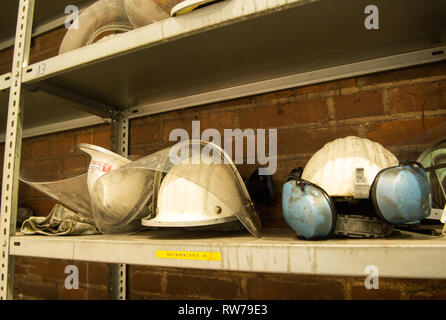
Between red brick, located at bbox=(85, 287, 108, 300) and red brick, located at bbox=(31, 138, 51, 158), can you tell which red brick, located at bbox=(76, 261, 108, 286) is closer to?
red brick, located at bbox=(85, 287, 108, 300)

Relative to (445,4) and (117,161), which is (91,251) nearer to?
(117,161)

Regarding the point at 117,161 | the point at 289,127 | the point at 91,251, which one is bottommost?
the point at 91,251

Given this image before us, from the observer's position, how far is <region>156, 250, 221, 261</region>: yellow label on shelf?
48 cm

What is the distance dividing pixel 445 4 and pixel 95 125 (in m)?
1.09

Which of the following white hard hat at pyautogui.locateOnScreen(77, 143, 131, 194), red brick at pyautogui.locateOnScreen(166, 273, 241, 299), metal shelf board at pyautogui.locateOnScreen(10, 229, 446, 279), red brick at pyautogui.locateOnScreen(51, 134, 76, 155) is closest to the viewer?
metal shelf board at pyautogui.locateOnScreen(10, 229, 446, 279)

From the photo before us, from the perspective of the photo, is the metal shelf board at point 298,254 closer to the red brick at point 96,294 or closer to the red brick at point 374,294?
the red brick at point 374,294

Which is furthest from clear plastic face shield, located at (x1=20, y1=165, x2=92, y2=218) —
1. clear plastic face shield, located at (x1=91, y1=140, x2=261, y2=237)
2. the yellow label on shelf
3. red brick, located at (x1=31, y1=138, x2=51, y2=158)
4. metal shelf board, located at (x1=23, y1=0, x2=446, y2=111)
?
red brick, located at (x1=31, y1=138, x2=51, y2=158)

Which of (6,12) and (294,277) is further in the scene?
(6,12)

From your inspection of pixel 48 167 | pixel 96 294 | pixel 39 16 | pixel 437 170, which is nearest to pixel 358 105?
pixel 437 170

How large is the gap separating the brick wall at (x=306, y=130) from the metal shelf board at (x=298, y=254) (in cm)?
29

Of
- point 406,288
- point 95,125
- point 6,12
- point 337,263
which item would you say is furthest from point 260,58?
point 6,12

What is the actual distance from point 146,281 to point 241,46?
800 millimetres

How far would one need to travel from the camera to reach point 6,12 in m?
1.30

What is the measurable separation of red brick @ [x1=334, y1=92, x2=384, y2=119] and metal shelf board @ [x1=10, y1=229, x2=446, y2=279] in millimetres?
348
